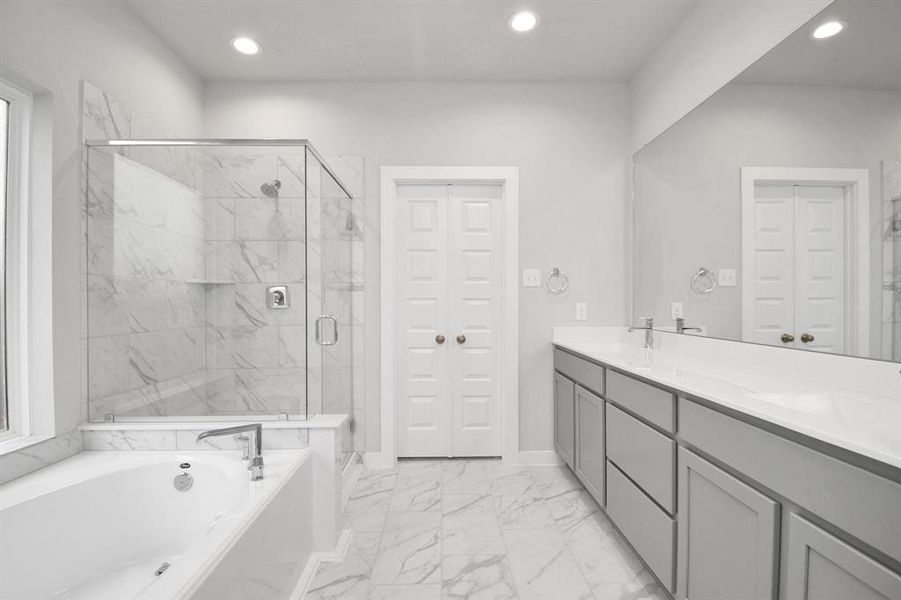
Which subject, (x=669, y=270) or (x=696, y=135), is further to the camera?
(x=669, y=270)

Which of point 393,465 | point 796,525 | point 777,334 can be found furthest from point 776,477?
point 393,465

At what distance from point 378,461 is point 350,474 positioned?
30cm

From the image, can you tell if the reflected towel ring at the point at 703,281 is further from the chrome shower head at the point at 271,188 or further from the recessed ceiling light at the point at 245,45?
the recessed ceiling light at the point at 245,45

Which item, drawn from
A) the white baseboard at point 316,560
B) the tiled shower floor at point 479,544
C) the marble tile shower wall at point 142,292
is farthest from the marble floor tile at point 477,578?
the marble tile shower wall at point 142,292

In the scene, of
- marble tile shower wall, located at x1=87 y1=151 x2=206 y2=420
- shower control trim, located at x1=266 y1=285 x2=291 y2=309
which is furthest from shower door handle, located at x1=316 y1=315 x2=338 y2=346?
marble tile shower wall, located at x1=87 y1=151 x2=206 y2=420

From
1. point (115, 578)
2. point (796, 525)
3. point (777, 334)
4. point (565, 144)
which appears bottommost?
point (115, 578)

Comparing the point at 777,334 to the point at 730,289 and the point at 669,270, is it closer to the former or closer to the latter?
the point at 730,289

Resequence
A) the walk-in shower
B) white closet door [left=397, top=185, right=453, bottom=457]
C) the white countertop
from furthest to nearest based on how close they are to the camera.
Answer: white closet door [left=397, top=185, right=453, bottom=457] < the walk-in shower < the white countertop

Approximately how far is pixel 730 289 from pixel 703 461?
0.95 metres

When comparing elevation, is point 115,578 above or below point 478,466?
above

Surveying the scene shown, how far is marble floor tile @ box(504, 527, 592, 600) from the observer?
1618 mm

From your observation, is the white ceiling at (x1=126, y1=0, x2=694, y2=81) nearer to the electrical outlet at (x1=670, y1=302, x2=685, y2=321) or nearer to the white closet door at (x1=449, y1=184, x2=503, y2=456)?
the white closet door at (x1=449, y1=184, x2=503, y2=456)

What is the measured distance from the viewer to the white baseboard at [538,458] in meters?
2.87

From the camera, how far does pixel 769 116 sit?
1643 millimetres
